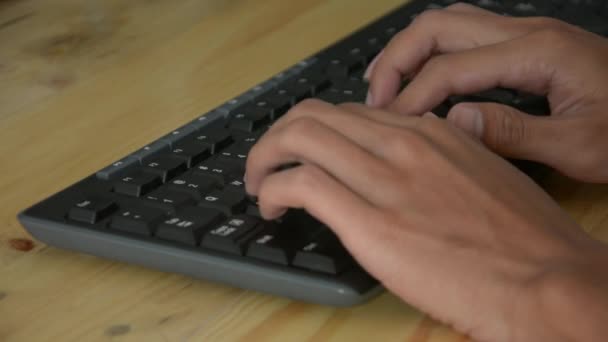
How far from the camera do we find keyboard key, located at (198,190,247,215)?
27.6 inches

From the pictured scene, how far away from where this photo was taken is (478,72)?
83 centimetres

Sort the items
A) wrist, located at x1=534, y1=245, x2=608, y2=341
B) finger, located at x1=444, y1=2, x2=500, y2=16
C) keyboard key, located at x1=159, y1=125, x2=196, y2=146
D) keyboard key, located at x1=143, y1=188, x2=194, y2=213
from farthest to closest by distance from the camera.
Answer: finger, located at x1=444, y1=2, x2=500, y2=16 → keyboard key, located at x1=159, y1=125, x2=196, y2=146 → keyboard key, located at x1=143, y1=188, x2=194, y2=213 → wrist, located at x1=534, y1=245, x2=608, y2=341

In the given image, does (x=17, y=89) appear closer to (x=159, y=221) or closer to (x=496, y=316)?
(x=159, y=221)

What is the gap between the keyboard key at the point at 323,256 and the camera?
2.09 ft

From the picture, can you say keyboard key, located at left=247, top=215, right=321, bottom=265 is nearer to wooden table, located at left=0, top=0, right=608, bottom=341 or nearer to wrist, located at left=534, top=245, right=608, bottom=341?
wooden table, located at left=0, top=0, right=608, bottom=341

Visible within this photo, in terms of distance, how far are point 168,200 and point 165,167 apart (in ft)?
0.16

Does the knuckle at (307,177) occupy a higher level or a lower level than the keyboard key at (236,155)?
higher

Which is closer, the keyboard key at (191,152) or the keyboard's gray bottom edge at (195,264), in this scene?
the keyboard's gray bottom edge at (195,264)

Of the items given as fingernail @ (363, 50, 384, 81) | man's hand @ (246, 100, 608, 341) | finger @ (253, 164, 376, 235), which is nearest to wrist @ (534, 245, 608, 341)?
man's hand @ (246, 100, 608, 341)

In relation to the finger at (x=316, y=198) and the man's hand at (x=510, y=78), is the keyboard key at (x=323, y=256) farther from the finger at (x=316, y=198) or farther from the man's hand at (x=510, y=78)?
the man's hand at (x=510, y=78)

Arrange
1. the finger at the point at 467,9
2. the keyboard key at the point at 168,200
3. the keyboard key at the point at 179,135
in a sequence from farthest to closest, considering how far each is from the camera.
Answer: the finger at the point at 467,9, the keyboard key at the point at 179,135, the keyboard key at the point at 168,200

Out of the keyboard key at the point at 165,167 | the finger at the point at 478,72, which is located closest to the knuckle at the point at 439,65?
the finger at the point at 478,72

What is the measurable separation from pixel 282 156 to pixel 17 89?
43cm

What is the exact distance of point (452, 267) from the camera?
2.04 ft
